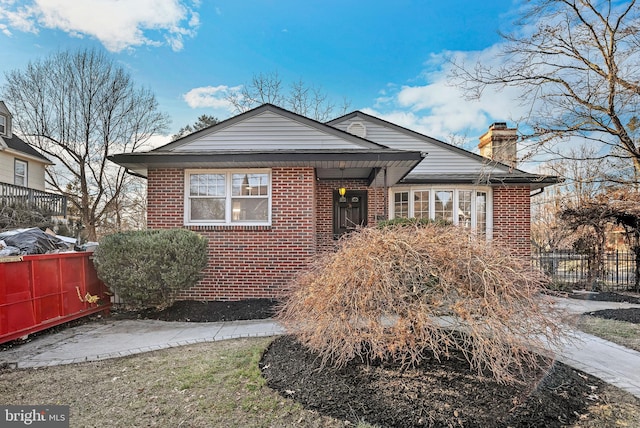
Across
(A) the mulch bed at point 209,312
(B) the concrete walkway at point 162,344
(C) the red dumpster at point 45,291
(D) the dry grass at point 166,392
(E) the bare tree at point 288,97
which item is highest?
(E) the bare tree at point 288,97

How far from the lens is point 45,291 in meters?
5.39

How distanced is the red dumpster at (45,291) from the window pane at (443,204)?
28.6 feet

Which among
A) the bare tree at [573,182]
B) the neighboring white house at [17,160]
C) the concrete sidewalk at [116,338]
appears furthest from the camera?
the neighboring white house at [17,160]

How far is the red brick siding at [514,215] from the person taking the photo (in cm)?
1040

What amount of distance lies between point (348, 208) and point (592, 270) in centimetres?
709

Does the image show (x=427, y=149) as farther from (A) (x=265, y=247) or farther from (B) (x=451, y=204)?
(A) (x=265, y=247)

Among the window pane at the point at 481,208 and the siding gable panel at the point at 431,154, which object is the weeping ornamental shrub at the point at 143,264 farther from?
the window pane at the point at 481,208

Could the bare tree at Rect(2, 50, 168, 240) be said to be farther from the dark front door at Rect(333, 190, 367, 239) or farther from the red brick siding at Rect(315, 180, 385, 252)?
the dark front door at Rect(333, 190, 367, 239)

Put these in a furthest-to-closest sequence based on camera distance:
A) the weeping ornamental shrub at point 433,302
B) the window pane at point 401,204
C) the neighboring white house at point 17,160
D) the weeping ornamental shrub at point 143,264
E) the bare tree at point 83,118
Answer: the bare tree at point 83,118, the neighboring white house at point 17,160, the window pane at point 401,204, the weeping ornamental shrub at point 143,264, the weeping ornamental shrub at point 433,302

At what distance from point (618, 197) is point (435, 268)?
911 centimetres

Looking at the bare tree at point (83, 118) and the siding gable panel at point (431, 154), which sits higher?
the bare tree at point (83, 118)

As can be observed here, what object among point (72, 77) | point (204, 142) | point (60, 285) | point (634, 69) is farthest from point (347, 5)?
point (72, 77)

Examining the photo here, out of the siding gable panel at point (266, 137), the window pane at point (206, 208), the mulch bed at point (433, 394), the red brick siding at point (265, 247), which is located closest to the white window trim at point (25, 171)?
the red brick siding at point (265, 247)

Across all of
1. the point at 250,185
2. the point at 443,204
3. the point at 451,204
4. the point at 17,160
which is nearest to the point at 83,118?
the point at 17,160
